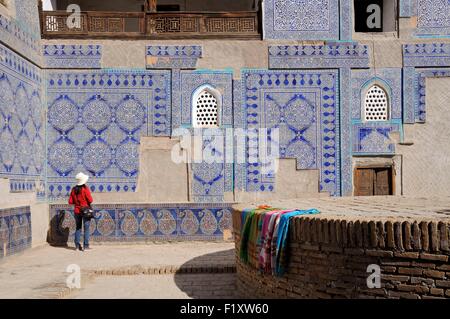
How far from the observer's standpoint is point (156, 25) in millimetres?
11773

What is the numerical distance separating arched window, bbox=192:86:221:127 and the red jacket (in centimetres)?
238

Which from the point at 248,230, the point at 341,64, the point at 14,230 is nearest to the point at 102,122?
the point at 14,230

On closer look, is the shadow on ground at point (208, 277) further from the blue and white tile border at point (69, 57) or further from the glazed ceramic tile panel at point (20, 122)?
the blue and white tile border at point (69, 57)

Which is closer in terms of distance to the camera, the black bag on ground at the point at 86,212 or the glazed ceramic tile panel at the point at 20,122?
the glazed ceramic tile panel at the point at 20,122

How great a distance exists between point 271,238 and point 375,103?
280 inches

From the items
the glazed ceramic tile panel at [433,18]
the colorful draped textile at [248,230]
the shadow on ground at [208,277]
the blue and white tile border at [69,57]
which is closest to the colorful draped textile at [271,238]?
the colorful draped textile at [248,230]

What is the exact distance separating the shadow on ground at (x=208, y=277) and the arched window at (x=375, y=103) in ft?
13.1

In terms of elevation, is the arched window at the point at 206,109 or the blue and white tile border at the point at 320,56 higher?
the blue and white tile border at the point at 320,56

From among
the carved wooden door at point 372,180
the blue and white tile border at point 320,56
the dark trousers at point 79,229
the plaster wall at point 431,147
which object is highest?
the blue and white tile border at point 320,56

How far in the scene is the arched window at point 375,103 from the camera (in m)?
11.6

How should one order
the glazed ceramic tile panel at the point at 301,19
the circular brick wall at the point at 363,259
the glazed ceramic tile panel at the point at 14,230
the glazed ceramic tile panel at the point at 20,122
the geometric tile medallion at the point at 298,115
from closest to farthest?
the circular brick wall at the point at 363,259 → the glazed ceramic tile panel at the point at 14,230 → the glazed ceramic tile panel at the point at 20,122 → the geometric tile medallion at the point at 298,115 → the glazed ceramic tile panel at the point at 301,19

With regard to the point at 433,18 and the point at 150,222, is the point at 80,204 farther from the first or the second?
the point at 433,18

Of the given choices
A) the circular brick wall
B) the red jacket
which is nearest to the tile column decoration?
the red jacket
